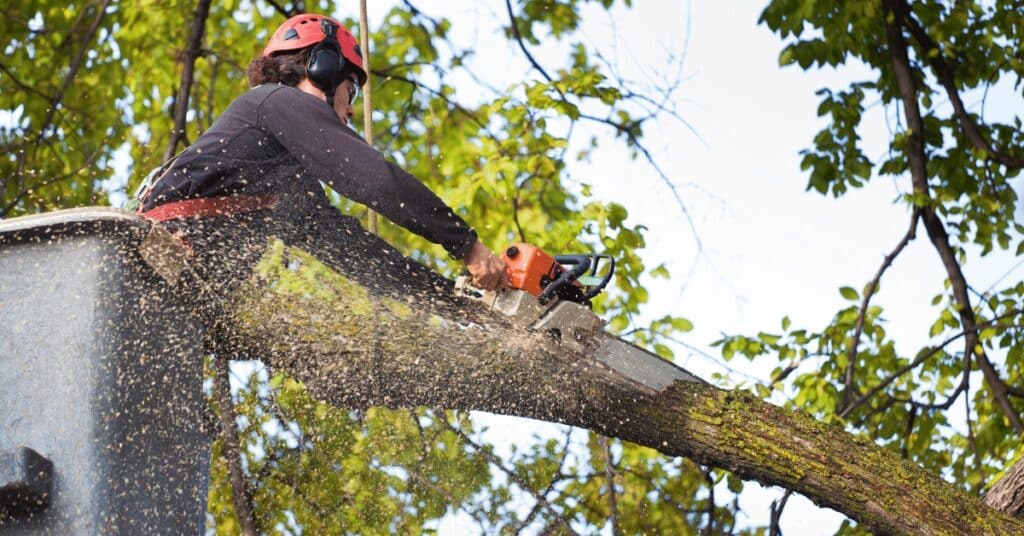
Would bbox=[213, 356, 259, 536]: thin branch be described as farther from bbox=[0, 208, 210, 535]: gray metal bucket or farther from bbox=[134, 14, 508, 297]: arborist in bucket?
bbox=[0, 208, 210, 535]: gray metal bucket

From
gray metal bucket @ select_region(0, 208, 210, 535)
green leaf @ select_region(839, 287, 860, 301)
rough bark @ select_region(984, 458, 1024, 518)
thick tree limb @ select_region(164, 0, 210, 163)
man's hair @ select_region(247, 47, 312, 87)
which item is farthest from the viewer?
green leaf @ select_region(839, 287, 860, 301)

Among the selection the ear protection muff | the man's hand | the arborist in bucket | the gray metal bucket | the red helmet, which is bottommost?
the gray metal bucket

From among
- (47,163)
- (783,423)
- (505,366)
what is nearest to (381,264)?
(505,366)

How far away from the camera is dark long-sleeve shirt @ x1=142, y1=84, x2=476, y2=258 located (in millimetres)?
3602

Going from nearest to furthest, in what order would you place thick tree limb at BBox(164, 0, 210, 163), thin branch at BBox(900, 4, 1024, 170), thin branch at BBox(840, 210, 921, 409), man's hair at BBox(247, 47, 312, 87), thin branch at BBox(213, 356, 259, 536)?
man's hair at BBox(247, 47, 312, 87)
thin branch at BBox(213, 356, 259, 536)
thick tree limb at BBox(164, 0, 210, 163)
thin branch at BBox(840, 210, 921, 409)
thin branch at BBox(900, 4, 1024, 170)

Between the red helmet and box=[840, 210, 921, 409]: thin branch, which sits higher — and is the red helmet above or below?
below

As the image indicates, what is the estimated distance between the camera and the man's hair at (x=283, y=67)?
4.10 m

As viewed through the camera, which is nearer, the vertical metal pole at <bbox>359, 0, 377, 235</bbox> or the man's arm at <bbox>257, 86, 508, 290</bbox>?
the man's arm at <bbox>257, 86, 508, 290</bbox>

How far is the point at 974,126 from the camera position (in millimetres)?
7406

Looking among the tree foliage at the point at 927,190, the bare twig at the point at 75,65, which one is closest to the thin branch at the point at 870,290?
the tree foliage at the point at 927,190

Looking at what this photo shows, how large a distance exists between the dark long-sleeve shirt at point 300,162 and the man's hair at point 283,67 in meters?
0.36

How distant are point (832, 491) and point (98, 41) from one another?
8498 mm

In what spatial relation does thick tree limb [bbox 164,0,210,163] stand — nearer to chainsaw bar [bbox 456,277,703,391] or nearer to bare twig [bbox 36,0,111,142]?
bare twig [bbox 36,0,111,142]

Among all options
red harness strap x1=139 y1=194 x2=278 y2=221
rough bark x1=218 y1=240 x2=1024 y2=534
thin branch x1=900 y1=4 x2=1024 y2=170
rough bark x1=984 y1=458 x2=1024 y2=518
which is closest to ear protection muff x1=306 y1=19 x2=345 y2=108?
red harness strap x1=139 y1=194 x2=278 y2=221
